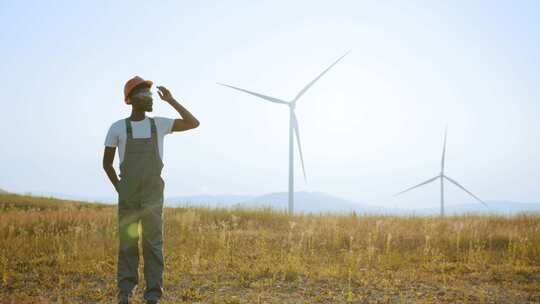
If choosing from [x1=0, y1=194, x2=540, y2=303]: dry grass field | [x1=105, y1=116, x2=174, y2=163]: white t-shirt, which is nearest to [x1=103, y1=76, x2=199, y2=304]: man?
[x1=105, y1=116, x2=174, y2=163]: white t-shirt

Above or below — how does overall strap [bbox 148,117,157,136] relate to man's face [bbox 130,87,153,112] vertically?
below

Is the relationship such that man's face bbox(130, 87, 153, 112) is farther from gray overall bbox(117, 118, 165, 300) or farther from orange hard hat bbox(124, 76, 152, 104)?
gray overall bbox(117, 118, 165, 300)

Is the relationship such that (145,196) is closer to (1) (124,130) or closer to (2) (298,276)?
(1) (124,130)

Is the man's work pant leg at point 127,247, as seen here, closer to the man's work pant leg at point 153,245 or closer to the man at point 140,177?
the man at point 140,177

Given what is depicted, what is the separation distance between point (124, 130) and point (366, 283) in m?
4.55

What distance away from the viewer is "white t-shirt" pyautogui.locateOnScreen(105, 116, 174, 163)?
5.77 meters

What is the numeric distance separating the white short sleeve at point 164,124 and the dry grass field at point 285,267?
2430 mm

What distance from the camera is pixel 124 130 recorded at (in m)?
5.80

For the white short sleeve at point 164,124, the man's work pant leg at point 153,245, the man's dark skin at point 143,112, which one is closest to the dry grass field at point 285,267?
the man's work pant leg at point 153,245

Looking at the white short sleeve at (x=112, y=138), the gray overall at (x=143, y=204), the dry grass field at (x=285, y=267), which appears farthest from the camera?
the dry grass field at (x=285, y=267)

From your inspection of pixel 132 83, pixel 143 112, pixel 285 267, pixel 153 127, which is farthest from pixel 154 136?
pixel 285 267

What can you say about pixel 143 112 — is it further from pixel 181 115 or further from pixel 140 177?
pixel 140 177

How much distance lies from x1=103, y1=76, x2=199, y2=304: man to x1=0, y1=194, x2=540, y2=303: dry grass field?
1.04 metres

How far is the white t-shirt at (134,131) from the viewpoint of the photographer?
577cm
